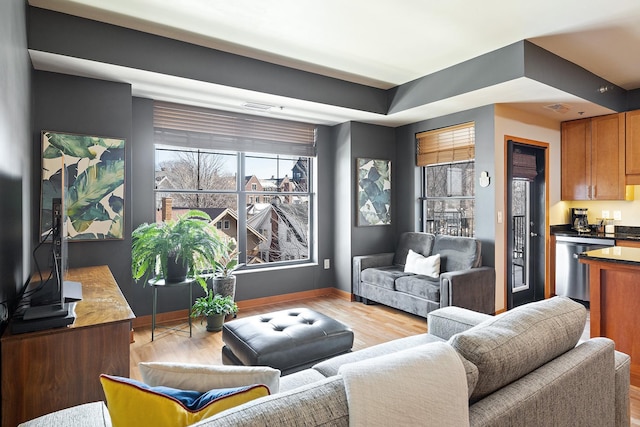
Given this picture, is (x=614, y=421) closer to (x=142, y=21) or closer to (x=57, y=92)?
(x=142, y=21)

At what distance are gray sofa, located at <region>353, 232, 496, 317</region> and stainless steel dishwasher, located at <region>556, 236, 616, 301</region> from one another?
135cm

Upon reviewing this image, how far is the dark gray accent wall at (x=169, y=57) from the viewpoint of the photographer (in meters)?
2.62

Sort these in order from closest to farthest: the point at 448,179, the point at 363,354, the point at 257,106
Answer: the point at 363,354
the point at 257,106
the point at 448,179

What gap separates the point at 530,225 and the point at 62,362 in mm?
4988

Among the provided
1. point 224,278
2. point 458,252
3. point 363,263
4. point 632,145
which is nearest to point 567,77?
point 632,145

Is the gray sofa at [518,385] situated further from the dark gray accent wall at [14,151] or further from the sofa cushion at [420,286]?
the sofa cushion at [420,286]

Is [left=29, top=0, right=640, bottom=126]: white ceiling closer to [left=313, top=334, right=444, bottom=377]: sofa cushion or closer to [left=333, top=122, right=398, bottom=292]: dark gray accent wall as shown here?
[left=333, top=122, right=398, bottom=292]: dark gray accent wall

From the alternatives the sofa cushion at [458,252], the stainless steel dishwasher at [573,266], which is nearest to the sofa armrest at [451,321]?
the sofa cushion at [458,252]

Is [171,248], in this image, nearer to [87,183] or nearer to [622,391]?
[87,183]

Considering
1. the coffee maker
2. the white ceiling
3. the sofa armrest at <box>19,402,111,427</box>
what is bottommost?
the sofa armrest at <box>19,402,111,427</box>

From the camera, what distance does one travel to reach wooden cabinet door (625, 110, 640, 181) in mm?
4277

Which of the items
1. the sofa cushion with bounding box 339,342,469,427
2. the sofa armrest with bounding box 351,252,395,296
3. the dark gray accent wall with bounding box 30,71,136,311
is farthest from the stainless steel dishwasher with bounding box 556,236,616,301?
the dark gray accent wall with bounding box 30,71,136,311

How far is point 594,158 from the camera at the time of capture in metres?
4.62

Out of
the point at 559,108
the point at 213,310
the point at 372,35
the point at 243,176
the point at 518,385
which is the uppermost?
the point at 372,35
